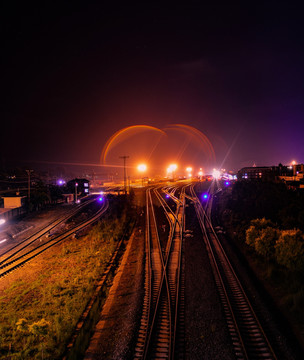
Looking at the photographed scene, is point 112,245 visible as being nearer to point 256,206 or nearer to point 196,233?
point 196,233

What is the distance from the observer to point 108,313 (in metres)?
9.79

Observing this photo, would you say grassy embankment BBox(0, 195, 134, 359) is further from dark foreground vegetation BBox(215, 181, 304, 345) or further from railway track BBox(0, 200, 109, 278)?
→ dark foreground vegetation BBox(215, 181, 304, 345)

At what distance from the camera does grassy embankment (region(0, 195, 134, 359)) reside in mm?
8281

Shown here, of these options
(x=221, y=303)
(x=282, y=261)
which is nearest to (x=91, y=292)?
(x=221, y=303)

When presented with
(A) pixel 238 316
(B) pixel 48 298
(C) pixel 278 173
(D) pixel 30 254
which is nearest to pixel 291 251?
(A) pixel 238 316

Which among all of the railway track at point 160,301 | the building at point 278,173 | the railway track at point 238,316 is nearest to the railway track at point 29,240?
the railway track at point 160,301

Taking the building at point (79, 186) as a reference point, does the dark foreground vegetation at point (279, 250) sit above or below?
below

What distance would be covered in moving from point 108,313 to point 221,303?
17.2 feet

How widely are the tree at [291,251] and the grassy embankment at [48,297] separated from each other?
11354mm

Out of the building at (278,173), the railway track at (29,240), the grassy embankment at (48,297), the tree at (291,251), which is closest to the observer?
the grassy embankment at (48,297)

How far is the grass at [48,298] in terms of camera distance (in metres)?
8.28

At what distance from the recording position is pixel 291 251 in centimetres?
1327

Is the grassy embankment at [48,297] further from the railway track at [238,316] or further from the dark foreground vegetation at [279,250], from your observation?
the dark foreground vegetation at [279,250]

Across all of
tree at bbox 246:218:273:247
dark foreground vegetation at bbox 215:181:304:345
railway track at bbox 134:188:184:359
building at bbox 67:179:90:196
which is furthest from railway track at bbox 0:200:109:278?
building at bbox 67:179:90:196
